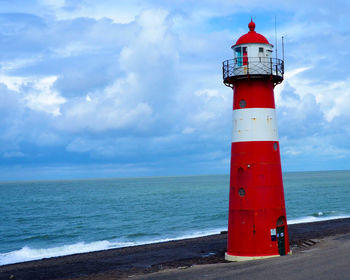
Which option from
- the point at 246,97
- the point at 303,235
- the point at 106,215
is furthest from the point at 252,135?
the point at 106,215

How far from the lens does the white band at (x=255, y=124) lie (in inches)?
647

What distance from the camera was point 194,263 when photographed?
2069 cm

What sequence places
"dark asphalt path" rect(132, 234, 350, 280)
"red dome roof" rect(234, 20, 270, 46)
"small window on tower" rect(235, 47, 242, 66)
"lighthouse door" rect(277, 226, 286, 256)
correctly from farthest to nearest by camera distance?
"lighthouse door" rect(277, 226, 286, 256), "small window on tower" rect(235, 47, 242, 66), "red dome roof" rect(234, 20, 270, 46), "dark asphalt path" rect(132, 234, 350, 280)

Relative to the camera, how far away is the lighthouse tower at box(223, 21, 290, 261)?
54.0ft

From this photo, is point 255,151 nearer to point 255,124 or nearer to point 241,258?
point 255,124

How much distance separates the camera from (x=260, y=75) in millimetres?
16312

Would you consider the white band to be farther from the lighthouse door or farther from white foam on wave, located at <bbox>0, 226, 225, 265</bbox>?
white foam on wave, located at <bbox>0, 226, 225, 265</bbox>

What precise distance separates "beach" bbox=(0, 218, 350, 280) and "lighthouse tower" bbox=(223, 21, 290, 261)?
1.14 m

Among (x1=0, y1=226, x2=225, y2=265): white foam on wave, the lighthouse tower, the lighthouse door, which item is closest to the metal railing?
the lighthouse tower

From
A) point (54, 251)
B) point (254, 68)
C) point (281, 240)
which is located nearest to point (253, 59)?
point (254, 68)

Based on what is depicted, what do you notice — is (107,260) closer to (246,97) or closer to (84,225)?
(246,97)

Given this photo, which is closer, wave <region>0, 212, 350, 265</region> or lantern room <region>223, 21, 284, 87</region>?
lantern room <region>223, 21, 284, 87</region>

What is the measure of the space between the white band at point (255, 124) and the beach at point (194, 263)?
477 cm

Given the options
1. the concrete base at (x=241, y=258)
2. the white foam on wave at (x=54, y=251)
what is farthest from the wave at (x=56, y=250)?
the concrete base at (x=241, y=258)
